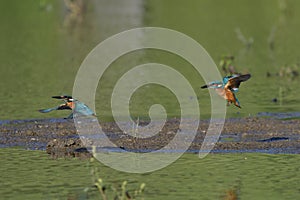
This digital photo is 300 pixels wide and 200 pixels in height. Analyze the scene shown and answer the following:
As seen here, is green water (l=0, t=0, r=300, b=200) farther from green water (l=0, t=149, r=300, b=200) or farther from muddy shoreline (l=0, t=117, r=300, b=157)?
muddy shoreline (l=0, t=117, r=300, b=157)

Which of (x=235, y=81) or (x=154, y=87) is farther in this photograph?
(x=154, y=87)

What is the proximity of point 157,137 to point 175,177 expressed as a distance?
8.10ft

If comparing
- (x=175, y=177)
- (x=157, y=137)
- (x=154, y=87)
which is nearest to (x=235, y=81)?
(x=175, y=177)

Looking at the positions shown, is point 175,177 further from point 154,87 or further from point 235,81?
point 154,87

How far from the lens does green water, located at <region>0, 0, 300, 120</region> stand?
15312mm

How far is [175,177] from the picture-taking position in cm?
978

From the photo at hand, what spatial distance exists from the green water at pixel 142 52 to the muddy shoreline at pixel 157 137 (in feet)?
2.66

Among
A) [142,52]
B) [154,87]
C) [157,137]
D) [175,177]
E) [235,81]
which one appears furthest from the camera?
[142,52]

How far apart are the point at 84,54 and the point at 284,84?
7387 millimetres

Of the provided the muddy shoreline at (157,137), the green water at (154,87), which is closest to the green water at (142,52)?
the green water at (154,87)

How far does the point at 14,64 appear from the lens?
20.5 metres

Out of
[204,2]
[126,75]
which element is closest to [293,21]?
[204,2]

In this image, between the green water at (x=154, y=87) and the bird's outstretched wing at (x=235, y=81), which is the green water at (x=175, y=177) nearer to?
the green water at (x=154, y=87)

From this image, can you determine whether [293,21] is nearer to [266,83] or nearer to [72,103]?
[266,83]
